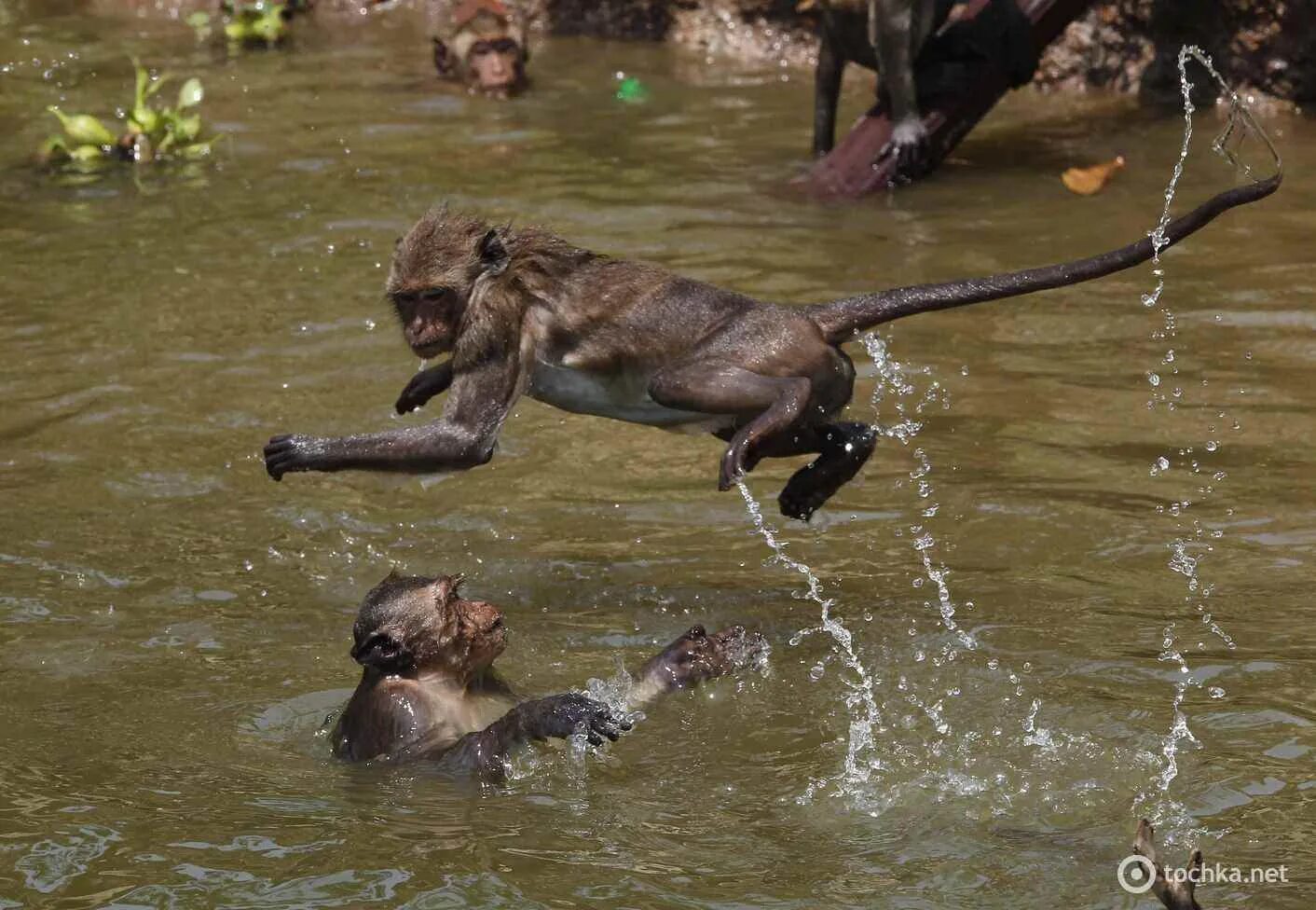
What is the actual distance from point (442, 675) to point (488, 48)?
30.2 feet

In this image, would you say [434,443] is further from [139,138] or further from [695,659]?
[139,138]

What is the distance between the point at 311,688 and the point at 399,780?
0.90m

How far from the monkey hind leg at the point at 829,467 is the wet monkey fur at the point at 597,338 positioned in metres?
0.09

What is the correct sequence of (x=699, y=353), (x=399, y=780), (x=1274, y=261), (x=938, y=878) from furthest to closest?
(x=1274, y=261), (x=699, y=353), (x=399, y=780), (x=938, y=878)

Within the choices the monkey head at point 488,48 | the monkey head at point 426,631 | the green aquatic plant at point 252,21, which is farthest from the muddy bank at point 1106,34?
the monkey head at point 426,631

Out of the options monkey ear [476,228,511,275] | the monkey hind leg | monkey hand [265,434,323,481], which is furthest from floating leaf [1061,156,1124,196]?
monkey hand [265,434,323,481]

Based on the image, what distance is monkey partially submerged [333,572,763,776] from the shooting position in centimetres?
605

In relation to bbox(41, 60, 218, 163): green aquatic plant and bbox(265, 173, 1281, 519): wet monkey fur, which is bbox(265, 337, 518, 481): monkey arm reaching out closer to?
bbox(265, 173, 1281, 519): wet monkey fur

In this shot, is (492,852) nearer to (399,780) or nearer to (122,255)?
(399,780)

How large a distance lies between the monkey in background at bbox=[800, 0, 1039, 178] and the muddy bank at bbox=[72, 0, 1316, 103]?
2.79 feet

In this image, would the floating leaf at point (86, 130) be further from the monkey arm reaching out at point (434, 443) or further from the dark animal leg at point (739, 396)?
the dark animal leg at point (739, 396)

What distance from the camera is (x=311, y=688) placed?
21.9 feet

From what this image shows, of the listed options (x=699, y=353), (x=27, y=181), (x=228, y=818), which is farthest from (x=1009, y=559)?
(x=27, y=181)

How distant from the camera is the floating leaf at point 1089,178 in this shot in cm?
1193
